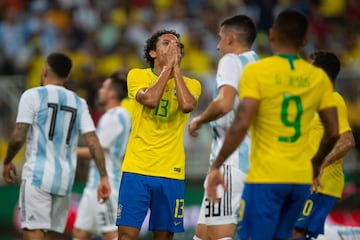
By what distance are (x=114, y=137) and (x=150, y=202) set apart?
2946 mm

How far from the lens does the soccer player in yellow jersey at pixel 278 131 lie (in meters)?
7.38

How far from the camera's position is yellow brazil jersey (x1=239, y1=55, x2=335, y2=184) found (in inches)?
292

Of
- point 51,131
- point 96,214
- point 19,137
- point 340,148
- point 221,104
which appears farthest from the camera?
point 96,214

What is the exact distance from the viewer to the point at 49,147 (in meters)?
10.5

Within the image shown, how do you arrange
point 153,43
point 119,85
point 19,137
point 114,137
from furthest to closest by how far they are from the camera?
point 119,85 < point 114,137 < point 19,137 < point 153,43

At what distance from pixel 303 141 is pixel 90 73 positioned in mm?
11007

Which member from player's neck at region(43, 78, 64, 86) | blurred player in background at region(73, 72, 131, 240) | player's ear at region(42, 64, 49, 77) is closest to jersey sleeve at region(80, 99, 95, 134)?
player's neck at region(43, 78, 64, 86)

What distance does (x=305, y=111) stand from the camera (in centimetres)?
753

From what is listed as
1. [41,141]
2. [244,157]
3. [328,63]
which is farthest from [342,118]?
[41,141]

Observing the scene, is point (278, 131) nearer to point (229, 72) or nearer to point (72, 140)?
point (229, 72)

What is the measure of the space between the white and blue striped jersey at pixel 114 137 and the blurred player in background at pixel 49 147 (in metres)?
1.46

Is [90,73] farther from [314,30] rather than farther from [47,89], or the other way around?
[47,89]

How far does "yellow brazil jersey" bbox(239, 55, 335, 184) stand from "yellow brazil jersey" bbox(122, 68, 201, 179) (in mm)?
1907

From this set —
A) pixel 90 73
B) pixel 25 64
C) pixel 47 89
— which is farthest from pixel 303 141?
pixel 25 64
